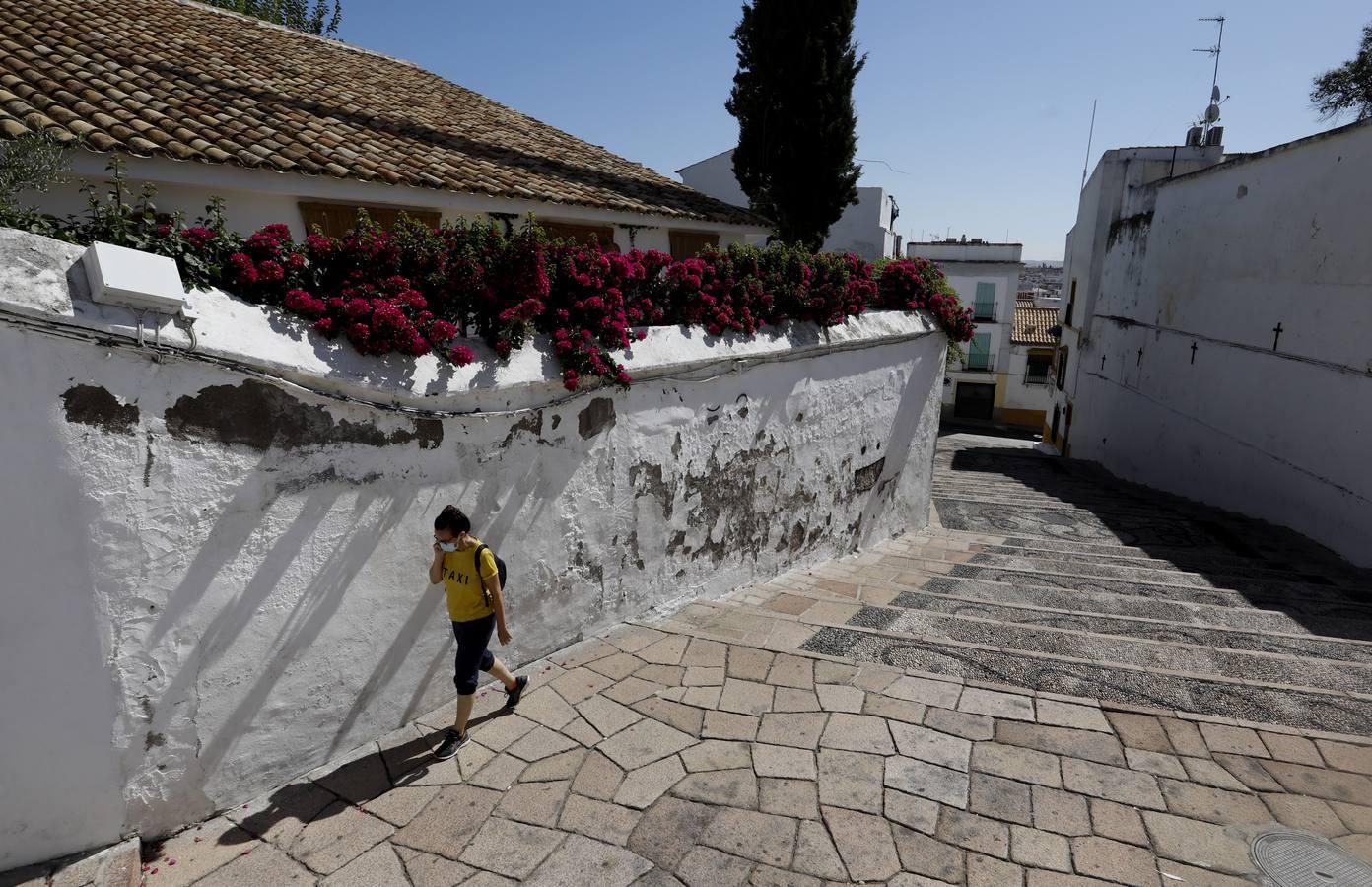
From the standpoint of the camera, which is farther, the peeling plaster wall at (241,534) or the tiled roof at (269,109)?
the tiled roof at (269,109)

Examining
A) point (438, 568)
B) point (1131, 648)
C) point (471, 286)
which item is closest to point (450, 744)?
point (438, 568)

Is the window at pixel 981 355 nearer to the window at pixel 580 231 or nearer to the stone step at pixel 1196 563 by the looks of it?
the stone step at pixel 1196 563

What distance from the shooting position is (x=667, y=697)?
4.37 metres

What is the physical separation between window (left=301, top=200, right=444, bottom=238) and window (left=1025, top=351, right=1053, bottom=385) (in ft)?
109

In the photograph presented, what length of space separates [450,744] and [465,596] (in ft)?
2.69

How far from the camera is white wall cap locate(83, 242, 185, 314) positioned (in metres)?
2.92

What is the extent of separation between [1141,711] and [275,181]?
26.5 feet

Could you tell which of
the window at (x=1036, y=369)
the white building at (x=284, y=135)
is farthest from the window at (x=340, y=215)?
the window at (x=1036, y=369)

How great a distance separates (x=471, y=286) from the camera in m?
4.25

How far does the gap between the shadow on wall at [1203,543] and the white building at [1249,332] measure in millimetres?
458

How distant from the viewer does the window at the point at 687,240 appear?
38.0 feet

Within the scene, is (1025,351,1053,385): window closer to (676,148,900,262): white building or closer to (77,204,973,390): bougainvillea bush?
(676,148,900,262): white building

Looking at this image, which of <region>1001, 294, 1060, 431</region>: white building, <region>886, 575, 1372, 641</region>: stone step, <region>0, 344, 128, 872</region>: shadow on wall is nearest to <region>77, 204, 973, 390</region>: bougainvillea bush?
<region>0, 344, 128, 872</region>: shadow on wall

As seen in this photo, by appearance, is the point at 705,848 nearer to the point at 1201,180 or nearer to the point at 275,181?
the point at 275,181
